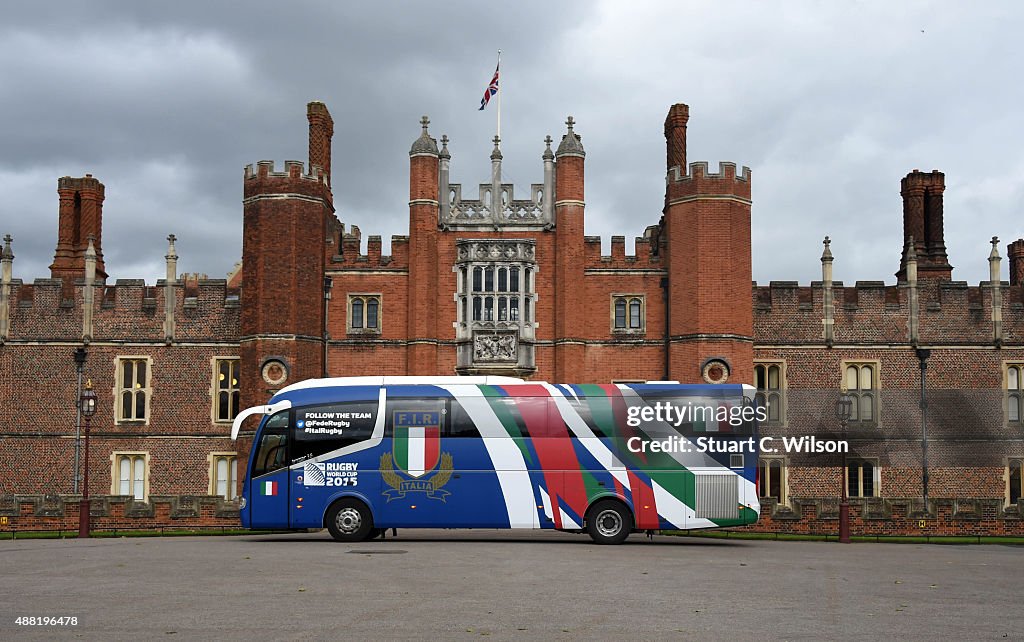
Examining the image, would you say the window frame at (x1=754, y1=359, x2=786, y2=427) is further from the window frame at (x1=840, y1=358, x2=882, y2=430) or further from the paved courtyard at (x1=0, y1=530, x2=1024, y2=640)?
the paved courtyard at (x1=0, y1=530, x2=1024, y2=640)

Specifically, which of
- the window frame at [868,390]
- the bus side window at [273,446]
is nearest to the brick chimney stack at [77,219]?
the bus side window at [273,446]

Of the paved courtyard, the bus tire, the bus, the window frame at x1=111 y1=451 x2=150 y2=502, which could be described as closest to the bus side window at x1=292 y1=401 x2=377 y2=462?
the bus

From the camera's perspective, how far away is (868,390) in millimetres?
35906

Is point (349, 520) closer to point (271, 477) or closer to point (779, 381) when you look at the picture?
point (271, 477)

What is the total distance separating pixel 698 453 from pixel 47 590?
40.8 ft

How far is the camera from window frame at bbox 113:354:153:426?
117 feet

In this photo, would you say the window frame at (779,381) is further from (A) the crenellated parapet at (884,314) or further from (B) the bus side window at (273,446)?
(B) the bus side window at (273,446)

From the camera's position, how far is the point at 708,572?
1655cm

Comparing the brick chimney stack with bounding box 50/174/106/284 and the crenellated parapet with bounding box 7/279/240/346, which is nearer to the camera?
the crenellated parapet with bounding box 7/279/240/346

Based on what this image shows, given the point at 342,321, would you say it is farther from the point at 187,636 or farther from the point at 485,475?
the point at 187,636

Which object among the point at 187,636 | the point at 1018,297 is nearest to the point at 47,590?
the point at 187,636

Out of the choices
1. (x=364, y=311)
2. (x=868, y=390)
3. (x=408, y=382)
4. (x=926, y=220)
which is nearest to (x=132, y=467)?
(x=364, y=311)

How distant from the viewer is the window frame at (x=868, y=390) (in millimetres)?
35750

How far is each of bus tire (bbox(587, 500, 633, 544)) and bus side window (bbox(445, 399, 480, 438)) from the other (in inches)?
109
